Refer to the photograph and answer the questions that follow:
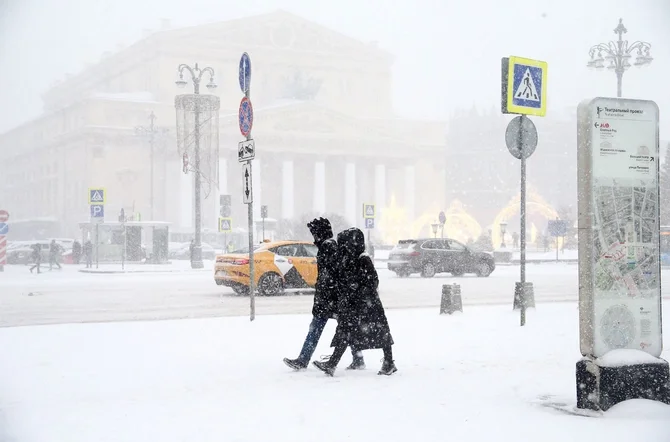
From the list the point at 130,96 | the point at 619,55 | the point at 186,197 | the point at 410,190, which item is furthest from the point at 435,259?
the point at 410,190

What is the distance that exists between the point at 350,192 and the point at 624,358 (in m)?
86.0

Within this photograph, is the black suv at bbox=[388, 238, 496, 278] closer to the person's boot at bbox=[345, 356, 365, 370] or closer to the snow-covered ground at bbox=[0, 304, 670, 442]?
the snow-covered ground at bbox=[0, 304, 670, 442]

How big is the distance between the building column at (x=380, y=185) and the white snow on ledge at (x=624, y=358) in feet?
281

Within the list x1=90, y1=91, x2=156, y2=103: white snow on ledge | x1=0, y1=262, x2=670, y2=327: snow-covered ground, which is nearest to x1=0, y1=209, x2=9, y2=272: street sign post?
x1=0, y1=262, x2=670, y2=327: snow-covered ground

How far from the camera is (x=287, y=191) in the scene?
89750 millimetres

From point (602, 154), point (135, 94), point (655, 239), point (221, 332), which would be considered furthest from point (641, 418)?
point (135, 94)

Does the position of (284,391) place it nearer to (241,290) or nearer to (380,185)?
(241,290)

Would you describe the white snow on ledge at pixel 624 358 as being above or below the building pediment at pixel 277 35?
below

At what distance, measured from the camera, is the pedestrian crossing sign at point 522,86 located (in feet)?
41.6

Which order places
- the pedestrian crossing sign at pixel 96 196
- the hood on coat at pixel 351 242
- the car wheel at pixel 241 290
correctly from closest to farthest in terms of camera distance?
1. the hood on coat at pixel 351 242
2. the car wheel at pixel 241 290
3. the pedestrian crossing sign at pixel 96 196

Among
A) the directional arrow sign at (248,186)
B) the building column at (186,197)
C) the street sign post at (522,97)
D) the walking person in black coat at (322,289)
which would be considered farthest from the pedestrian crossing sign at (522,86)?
the building column at (186,197)

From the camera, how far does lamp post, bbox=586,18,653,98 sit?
95.4 ft

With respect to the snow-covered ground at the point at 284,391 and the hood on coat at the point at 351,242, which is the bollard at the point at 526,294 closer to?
the snow-covered ground at the point at 284,391

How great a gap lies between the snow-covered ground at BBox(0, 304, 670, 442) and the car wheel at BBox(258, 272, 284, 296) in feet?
24.7
